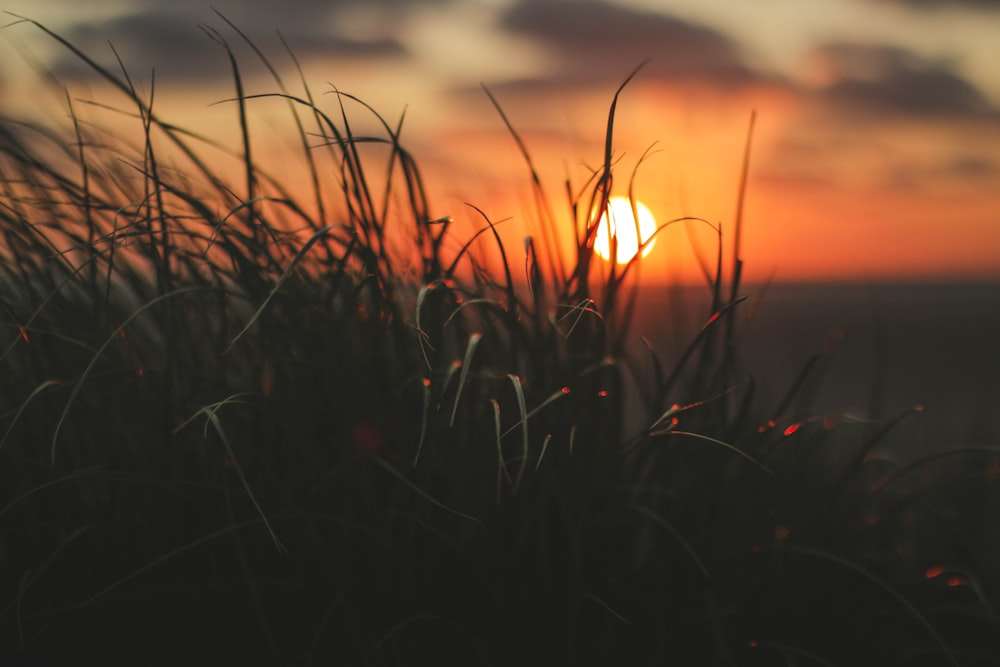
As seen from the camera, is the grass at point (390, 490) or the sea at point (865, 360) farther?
the sea at point (865, 360)

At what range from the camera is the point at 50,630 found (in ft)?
3.74

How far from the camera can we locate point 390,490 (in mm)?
1139

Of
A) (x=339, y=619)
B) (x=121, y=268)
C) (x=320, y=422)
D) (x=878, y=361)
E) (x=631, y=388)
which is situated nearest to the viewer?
(x=339, y=619)

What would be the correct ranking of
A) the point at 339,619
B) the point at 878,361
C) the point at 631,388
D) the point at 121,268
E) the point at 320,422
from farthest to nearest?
the point at 631,388
the point at 878,361
the point at 121,268
the point at 320,422
the point at 339,619

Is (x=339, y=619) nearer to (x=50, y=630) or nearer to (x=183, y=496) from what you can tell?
(x=183, y=496)

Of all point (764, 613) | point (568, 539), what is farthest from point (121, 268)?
point (764, 613)

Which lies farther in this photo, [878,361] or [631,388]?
[631,388]

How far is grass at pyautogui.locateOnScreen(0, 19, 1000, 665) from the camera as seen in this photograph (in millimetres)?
1061

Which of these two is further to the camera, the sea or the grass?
the sea

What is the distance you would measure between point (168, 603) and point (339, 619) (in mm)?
246

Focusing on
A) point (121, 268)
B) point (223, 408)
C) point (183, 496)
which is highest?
point (121, 268)

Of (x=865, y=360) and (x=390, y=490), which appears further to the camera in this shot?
(x=865, y=360)

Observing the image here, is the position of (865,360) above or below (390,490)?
below

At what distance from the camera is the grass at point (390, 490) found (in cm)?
106
